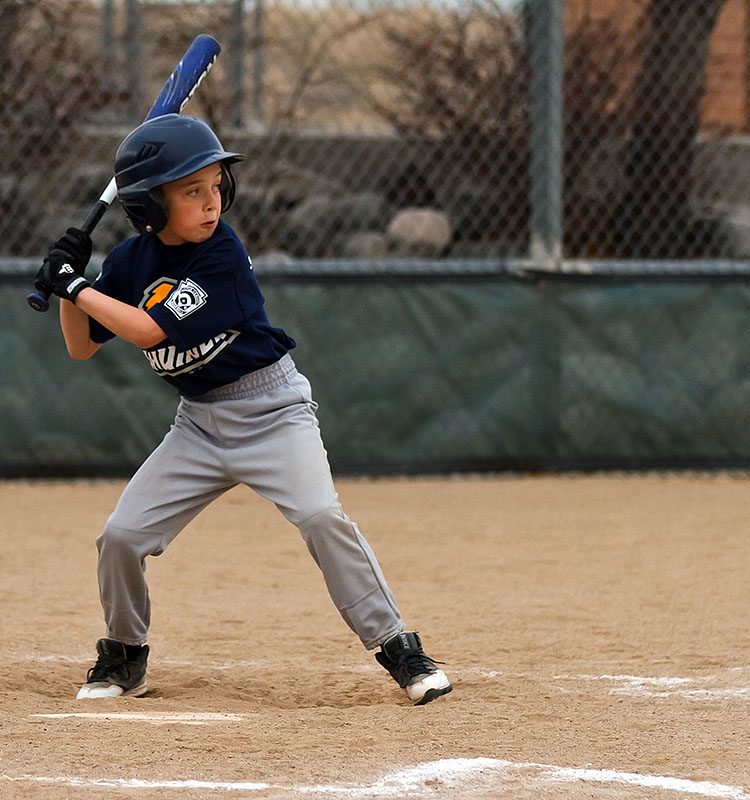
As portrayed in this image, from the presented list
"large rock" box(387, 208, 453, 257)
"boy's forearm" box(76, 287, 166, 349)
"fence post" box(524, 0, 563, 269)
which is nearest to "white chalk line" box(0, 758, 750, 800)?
"boy's forearm" box(76, 287, 166, 349)

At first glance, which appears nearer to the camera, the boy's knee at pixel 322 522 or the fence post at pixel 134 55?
the boy's knee at pixel 322 522

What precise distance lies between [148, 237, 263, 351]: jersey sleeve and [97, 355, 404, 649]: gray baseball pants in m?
0.19

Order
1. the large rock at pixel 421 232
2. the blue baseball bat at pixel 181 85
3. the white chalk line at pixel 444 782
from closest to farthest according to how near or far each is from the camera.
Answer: the white chalk line at pixel 444 782, the blue baseball bat at pixel 181 85, the large rock at pixel 421 232

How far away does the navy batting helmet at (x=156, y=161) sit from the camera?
10.0ft

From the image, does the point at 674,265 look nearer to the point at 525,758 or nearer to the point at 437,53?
the point at 437,53

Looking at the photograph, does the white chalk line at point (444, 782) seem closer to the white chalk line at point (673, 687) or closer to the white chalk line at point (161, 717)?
the white chalk line at point (161, 717)

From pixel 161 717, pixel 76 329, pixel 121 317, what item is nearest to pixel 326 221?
pixel 76 329

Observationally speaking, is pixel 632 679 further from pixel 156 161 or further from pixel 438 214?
pixel 438 214

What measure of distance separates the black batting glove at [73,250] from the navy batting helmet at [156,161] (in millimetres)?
130

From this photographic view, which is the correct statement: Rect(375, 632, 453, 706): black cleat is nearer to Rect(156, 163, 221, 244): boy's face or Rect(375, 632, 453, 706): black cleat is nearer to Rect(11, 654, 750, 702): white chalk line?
Rect(11, 654, 750, 702): white chalk line

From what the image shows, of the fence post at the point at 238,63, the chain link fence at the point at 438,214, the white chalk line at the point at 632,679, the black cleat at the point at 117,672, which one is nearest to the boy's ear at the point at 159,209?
the black cleat at the point at 117,672

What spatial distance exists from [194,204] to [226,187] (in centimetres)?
14

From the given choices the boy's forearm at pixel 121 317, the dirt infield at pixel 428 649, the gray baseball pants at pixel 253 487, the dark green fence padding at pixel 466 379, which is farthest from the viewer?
the dark green fence padding at pixel 466 379

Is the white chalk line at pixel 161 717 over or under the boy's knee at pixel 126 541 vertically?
under
